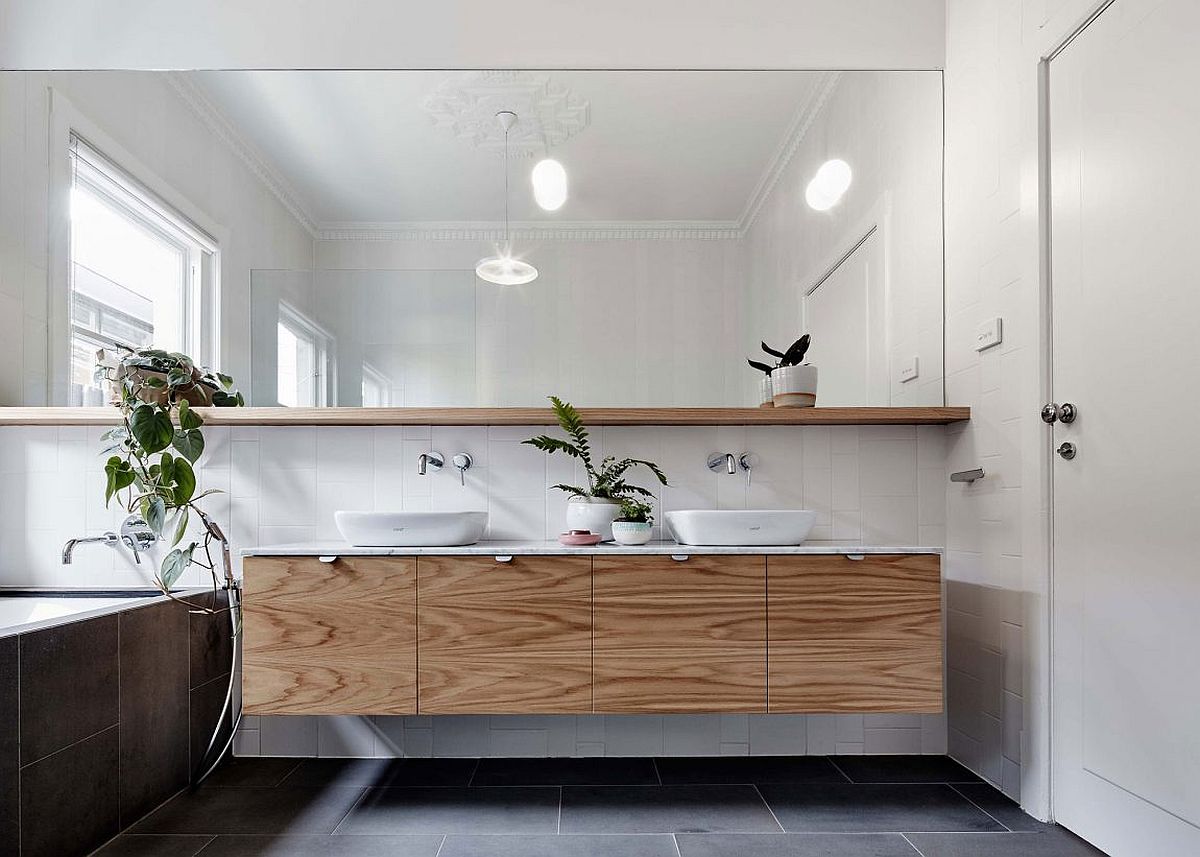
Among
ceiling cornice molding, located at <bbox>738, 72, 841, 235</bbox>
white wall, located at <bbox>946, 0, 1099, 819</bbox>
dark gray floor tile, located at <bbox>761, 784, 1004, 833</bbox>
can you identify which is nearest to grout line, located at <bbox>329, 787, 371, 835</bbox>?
dark gray floor tile, located at <bbox>761, 784, 1004, 833</bbox>

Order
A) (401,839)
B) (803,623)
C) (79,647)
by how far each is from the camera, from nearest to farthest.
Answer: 1. (79,647)
2. (401,839)
3. (803,623)

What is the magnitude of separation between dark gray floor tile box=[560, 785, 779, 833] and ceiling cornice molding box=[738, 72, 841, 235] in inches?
65.4

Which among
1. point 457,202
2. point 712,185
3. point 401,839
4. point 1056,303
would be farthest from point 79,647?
point 1056,303

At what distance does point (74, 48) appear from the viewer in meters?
2.54

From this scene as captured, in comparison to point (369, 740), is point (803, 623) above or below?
above

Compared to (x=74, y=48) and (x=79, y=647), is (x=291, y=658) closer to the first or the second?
(x=79, y=647)

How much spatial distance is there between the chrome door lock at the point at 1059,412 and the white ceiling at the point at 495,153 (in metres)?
1.07

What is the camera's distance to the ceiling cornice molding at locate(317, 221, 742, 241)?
2494 millimetres

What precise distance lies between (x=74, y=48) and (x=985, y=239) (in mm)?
2863

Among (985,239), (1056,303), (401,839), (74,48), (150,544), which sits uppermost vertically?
(74,48)

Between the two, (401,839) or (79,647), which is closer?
(79,647)

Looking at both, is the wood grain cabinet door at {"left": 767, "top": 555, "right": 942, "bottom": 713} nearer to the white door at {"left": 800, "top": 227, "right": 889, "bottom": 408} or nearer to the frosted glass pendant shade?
the white door at {"left": 800, "top": 227, "right": 889, "bottom": 408}

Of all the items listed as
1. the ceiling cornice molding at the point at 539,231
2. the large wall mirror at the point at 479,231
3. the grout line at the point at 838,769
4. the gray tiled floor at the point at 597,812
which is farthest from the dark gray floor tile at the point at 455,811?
the ceiling cornice molding at the point at 539,231

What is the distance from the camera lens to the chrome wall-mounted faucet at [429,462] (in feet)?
7.97
